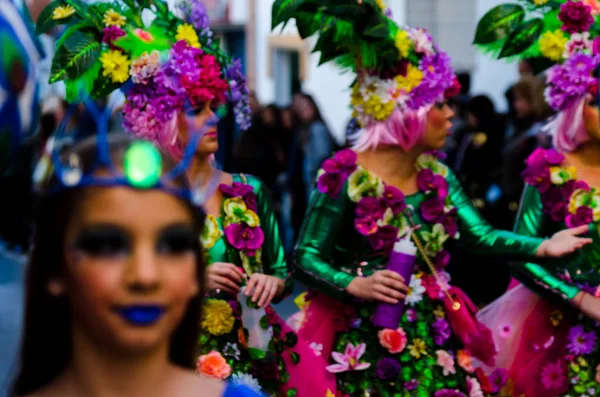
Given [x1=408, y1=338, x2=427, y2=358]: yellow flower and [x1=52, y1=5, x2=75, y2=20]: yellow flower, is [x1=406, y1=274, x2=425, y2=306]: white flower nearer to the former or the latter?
[x1=408, y1=338, x2=427, y2=358]: yellow flower

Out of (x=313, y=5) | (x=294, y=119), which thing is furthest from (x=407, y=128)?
(x=294, y=119)

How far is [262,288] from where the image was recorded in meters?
3.94

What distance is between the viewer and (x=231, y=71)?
452 cm

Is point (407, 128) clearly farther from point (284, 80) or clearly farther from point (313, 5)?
point (284, 80)

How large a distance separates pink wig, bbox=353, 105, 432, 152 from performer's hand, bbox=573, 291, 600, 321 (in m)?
0.83

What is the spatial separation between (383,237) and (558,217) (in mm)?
728

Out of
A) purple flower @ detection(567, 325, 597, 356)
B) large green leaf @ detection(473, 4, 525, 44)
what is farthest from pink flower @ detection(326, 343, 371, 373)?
large green leaf @ detection(473, 4, 525, 44)

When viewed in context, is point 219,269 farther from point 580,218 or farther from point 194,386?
point 194,386

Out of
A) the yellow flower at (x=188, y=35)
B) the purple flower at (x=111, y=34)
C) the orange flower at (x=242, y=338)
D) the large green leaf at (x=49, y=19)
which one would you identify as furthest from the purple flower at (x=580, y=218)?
the large green leaf at (x=49, y=19)

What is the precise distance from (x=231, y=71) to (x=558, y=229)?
141cm

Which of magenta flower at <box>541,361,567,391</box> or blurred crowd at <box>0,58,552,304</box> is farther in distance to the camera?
blurred crowd at <box>0,58,552,304</box>

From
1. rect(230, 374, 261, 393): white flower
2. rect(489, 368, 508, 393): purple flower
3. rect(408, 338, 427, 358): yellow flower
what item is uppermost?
rect(230, 374, 261, 393): white flower

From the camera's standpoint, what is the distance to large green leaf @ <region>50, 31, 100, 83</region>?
4.32 meters

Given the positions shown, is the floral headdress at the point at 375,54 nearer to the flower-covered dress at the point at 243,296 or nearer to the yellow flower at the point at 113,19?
the yellow flower at the point at 113,19
